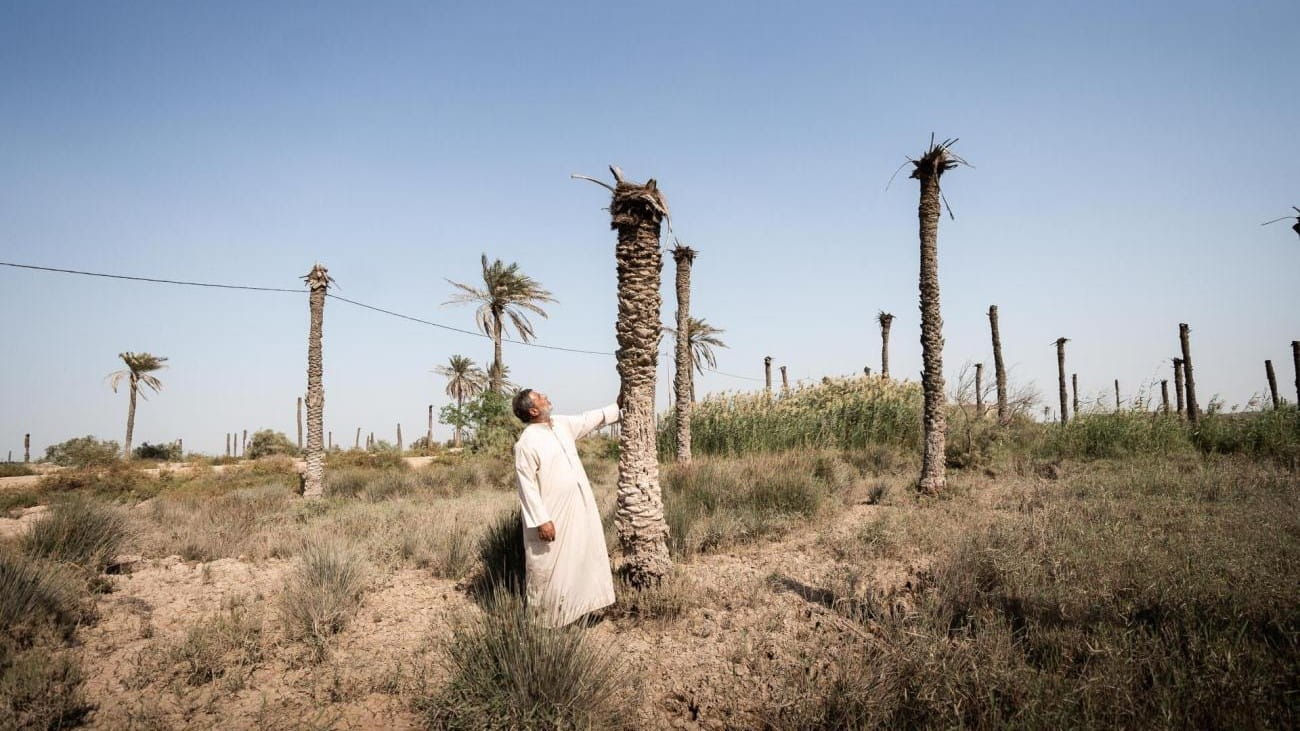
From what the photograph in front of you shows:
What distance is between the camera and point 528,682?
3.38 m

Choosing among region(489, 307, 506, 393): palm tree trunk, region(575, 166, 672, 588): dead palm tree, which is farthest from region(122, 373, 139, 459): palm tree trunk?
region(575, 166, 672, 588): dead palm tree

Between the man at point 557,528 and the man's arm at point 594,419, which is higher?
the man's arm at point 594,419

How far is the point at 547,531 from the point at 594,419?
1.31 meters

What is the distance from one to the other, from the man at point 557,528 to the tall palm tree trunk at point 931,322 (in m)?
7.81

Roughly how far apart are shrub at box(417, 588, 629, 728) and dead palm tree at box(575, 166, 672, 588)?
1953 mm

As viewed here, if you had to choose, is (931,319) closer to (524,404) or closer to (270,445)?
(524,404)

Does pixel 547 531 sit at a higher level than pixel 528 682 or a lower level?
higher

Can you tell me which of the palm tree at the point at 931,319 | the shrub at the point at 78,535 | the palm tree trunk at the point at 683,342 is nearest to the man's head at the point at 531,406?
the shrub at the point at 78,535

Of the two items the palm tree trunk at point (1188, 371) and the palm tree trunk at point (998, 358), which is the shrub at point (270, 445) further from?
the palm tree trunk at point (1188, 371)

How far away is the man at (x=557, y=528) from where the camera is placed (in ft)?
14.9

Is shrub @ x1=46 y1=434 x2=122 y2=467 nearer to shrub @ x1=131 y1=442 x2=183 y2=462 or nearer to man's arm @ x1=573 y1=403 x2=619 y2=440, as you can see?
shrub @ x1=131 y1=442 x2=183 y2=462

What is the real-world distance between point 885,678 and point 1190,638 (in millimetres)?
2001

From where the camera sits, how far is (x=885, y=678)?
3.39 meters

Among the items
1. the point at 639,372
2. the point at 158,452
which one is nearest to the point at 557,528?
the point at 639,372
